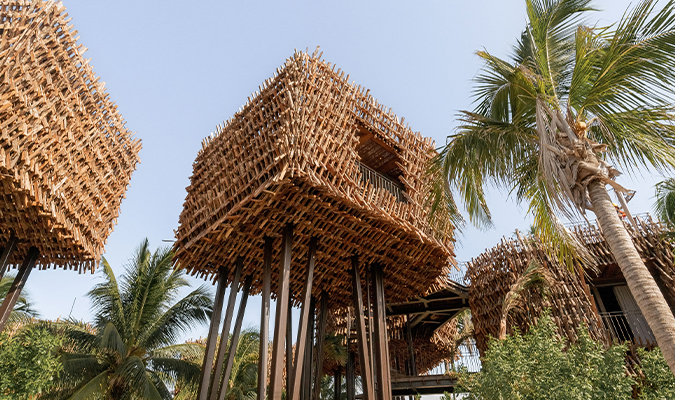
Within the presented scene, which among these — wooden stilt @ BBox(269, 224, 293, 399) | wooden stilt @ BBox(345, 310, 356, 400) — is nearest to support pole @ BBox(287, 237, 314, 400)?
wooden stilt @ BBox(269, 224, 293, 399)

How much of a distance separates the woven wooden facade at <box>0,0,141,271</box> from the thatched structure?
32.6ft

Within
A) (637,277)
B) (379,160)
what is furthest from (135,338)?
(637,277)

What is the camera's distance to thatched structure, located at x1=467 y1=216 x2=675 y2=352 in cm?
1141

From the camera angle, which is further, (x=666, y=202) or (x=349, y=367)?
→ (x=349, y=367)

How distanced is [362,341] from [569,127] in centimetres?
575

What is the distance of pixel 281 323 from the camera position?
7766mm

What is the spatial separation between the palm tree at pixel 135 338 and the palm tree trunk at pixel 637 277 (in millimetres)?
8906

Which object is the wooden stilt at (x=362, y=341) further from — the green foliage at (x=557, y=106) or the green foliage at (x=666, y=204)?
the green foliage at (x=666, y=204)

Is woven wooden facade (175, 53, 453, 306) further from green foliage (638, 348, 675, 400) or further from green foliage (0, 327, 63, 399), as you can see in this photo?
green foliage (638, 348, 675, 400)

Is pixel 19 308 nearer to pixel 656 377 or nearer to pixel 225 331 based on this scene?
pixel 225 331

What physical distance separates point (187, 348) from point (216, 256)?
5.88 meters

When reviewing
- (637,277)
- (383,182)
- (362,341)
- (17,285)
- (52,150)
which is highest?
(383,182)

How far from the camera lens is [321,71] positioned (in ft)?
31.1

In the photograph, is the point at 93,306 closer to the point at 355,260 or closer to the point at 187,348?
the point at 187,348
